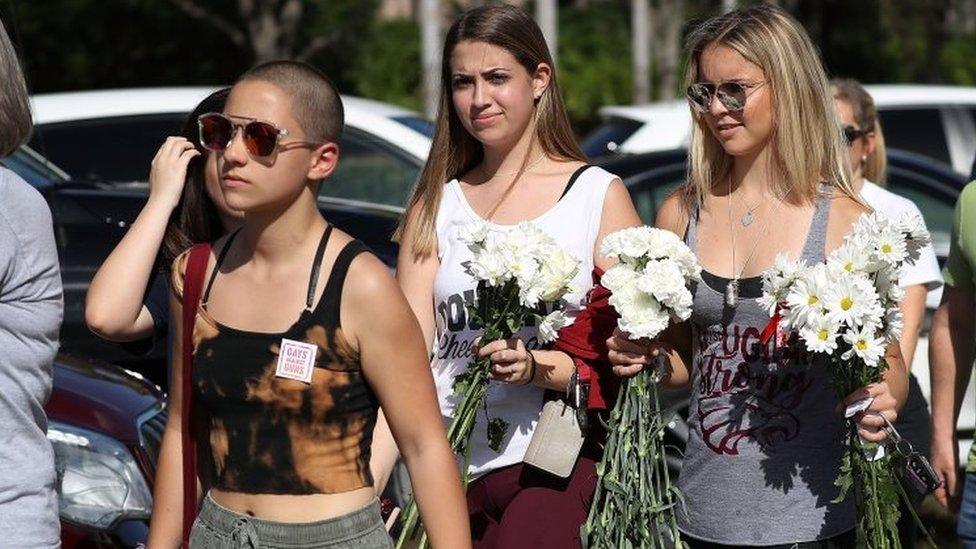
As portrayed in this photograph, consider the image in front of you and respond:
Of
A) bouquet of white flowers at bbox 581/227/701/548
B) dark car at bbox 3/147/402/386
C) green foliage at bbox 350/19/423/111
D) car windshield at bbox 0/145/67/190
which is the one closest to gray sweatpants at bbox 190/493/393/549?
bouquet of white flowers at bbox 581/227/701/548

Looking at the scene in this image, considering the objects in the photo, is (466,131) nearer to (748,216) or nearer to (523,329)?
(523,329)

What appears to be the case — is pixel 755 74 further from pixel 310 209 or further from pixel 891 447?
pixel 310 209

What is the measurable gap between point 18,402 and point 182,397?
0.31 meters

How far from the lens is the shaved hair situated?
313cm

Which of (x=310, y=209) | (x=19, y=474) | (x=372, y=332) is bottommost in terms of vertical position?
(x=19, y=474)

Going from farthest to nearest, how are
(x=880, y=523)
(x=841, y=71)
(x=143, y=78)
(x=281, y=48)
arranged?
(x=841, y=71) → (x=143, y=78) → (x=281, y=48) → (x=880, y=523)

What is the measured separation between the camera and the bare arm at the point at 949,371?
14.6 feet

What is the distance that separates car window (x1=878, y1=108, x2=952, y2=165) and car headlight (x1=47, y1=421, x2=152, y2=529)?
757cm

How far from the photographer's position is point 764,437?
3.67 m

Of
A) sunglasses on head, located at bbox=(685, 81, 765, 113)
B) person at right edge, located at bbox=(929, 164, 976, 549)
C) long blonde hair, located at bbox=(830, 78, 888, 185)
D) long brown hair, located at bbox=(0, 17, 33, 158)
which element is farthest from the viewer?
long blonde hair, located at bbox=(830, 78, 888, 185)

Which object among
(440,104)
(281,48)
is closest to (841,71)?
(281,48)

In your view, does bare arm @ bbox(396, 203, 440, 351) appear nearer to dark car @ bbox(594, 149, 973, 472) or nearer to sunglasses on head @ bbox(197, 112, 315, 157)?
sunglasses on head @ bbox(197, 112, 315, 157)

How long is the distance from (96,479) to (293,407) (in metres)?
1.70

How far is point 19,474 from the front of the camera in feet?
10.1
